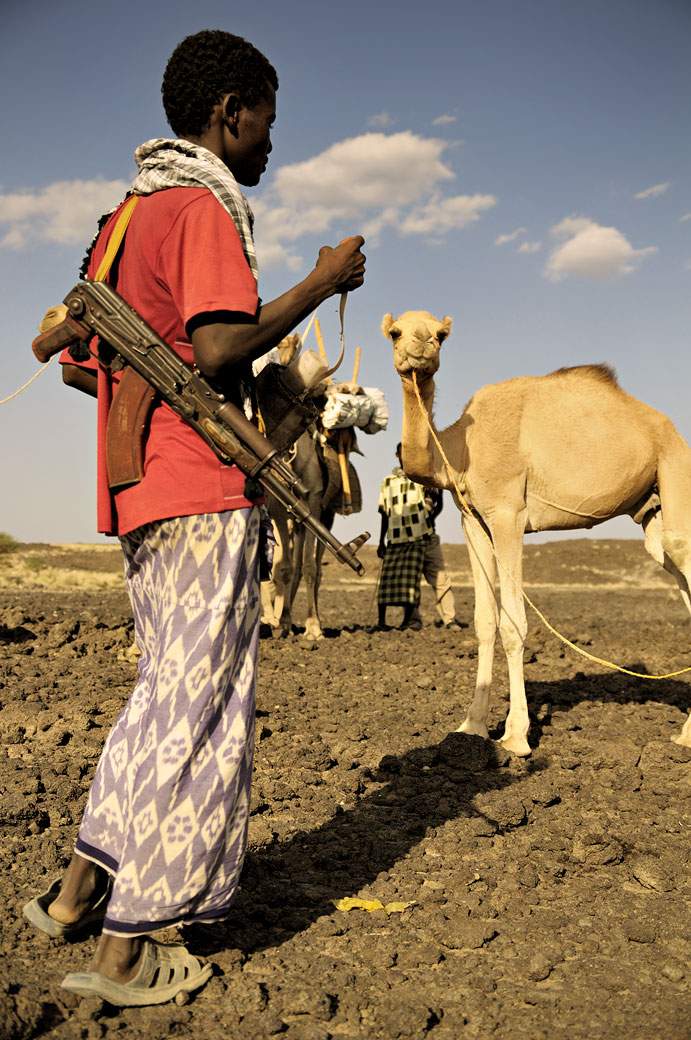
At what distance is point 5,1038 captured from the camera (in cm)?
259

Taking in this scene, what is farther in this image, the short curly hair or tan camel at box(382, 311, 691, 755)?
tan camel at box(382, 311, 691, 755)

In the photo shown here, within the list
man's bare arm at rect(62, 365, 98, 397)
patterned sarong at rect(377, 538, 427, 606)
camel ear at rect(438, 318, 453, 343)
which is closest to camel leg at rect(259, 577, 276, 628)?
patterned sarong at rect(377, 538, 427, 606)

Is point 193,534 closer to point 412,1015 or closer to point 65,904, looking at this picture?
point 65,904

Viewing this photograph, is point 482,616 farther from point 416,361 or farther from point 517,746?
point 416,361

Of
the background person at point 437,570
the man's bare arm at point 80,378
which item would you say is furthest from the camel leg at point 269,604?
the man's bare arm at point 80,378

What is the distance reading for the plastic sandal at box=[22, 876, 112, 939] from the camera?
3090 millimetres

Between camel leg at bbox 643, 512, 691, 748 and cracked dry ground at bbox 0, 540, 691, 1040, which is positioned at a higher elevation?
camel leg at bbox 643, 512, 691, 748

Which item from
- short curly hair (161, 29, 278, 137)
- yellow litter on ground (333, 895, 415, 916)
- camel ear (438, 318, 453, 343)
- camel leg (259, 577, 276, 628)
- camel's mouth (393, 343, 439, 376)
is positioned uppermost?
short curly hair (161, 29, 278, 137)

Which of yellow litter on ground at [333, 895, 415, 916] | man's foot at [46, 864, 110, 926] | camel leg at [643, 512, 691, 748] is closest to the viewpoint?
man's foot at [46, 864, 110, 926]

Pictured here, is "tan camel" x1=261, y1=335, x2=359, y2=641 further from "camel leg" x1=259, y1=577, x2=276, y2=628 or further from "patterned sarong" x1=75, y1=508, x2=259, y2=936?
"patterned sarong" x1=75, y1=508, x2=259, y2=936

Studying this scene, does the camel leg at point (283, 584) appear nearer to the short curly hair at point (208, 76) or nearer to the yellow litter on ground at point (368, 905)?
the yellow litter on ground at point (368, 905)

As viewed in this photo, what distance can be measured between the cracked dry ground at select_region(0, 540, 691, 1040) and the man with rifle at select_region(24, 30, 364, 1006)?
1.27 feet

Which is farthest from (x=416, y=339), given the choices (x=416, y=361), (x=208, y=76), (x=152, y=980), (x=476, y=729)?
(x=152, y=980)

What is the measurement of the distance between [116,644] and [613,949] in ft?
20.4
